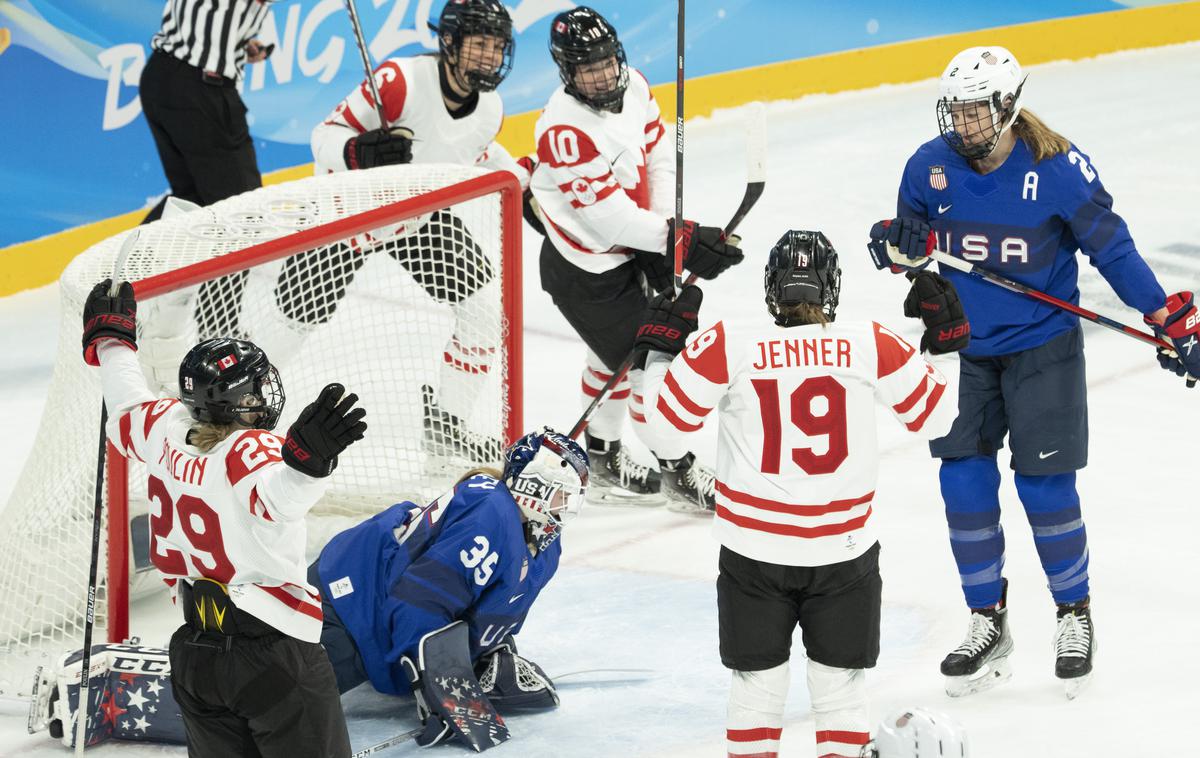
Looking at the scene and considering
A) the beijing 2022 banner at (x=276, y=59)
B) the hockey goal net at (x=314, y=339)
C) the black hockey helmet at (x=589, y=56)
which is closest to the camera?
the hockey goal net at (x=314, y=339)

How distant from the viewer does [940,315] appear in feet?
8.79

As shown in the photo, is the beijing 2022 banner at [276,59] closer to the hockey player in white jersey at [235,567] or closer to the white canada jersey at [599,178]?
the white canada jersey at [599,178]

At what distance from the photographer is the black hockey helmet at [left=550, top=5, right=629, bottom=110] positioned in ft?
12.8

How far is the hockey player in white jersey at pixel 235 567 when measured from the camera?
236 cm

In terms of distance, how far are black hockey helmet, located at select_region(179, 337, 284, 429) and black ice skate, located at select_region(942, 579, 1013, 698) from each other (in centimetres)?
145

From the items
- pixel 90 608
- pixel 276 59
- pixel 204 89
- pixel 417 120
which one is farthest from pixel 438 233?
pixel 276 59

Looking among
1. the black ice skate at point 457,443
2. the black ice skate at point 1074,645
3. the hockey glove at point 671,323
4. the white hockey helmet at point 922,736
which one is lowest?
the black ice skate at point 1074,645

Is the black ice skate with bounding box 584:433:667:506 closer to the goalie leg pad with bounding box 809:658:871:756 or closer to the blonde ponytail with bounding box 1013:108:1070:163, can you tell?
the blonde ponytail with bounding box 1013:108:1070:163

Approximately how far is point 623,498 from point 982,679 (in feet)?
4.59

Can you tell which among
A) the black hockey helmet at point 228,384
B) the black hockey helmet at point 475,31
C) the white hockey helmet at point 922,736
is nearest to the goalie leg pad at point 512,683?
the black hockey helmet at point 228,384

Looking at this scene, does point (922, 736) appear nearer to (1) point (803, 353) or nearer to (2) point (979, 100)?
(1) point (803, 353)

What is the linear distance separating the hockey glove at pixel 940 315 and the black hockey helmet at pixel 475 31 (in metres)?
1.68

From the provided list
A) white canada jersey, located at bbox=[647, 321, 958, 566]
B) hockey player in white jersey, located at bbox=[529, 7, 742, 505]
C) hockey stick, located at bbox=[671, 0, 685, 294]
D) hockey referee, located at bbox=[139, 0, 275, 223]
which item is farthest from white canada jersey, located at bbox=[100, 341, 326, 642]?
hockey referee, located at bbox=[139, 0, 275, 223]

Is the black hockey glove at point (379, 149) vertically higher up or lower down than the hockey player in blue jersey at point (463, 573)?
higher up
